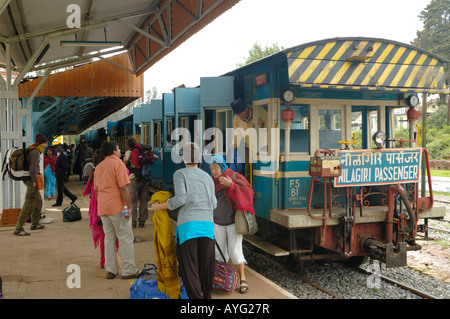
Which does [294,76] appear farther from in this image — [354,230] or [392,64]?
[354,230]

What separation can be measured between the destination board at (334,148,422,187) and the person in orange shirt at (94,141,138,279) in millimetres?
2771

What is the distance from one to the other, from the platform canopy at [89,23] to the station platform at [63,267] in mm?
3623

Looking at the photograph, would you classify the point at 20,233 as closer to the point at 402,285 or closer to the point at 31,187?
the point at 31,187

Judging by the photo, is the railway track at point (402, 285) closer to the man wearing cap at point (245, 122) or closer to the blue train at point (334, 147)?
the blue train at point (334, 147)

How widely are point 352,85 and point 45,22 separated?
6.23 metres

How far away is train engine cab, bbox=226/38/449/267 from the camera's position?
589 centimetres

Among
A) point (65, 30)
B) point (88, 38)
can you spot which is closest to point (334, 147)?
point (65, 30)

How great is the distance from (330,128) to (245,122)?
1.32 metres

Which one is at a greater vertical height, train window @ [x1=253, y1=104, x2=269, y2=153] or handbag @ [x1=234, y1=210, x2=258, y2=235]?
train window @ [x1=253, y1=104, x2=269, y2=153]

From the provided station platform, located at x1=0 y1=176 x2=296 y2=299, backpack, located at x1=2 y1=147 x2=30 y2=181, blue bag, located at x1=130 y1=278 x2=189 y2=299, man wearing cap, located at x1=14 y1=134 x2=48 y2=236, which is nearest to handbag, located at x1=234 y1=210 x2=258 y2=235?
station platform, located at x1=0 y1=176 x2=296 y2=299

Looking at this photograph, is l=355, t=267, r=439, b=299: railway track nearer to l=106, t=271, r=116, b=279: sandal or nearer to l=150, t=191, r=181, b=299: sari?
l=150, t=191, r=181, b=299: sari

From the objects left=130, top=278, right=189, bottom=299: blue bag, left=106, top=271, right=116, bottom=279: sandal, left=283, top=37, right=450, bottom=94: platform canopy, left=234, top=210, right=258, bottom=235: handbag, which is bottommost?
left=106, top=271, right=116, bottom=279: sandal

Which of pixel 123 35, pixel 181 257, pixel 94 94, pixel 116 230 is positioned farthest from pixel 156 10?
pixel 181 257
